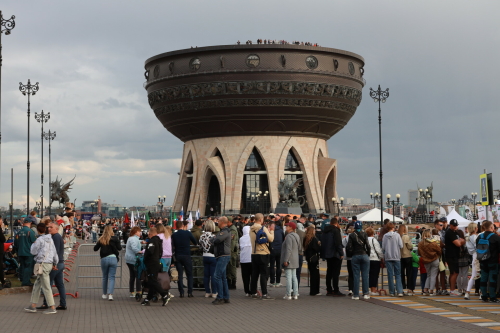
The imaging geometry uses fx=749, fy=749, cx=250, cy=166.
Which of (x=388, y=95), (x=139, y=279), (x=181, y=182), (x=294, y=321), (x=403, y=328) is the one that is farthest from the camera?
(x=181, y=182)

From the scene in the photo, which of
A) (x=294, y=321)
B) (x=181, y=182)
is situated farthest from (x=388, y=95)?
(x=294, y=321)

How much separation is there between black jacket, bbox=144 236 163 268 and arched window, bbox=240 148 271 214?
166ft

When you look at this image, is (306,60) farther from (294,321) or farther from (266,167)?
(294,321)

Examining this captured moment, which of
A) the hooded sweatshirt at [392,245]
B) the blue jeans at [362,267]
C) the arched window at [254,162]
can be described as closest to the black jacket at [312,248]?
the blue jeans at [362,267]

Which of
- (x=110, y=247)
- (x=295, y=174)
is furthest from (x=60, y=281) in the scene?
(x=295, y=174)

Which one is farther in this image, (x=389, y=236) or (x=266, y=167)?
(x=266, y=167)

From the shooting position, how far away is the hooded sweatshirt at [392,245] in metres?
18.8

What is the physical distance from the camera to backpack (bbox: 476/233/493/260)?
687 inches

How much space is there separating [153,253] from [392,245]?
20.0ft

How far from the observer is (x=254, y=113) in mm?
64250

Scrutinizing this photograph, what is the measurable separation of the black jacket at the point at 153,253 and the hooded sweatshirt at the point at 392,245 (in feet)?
19.0

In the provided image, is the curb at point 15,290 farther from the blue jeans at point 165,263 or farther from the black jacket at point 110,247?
the blue jeans at point 165,263

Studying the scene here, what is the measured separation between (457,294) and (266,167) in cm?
4790

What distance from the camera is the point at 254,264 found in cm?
1853
